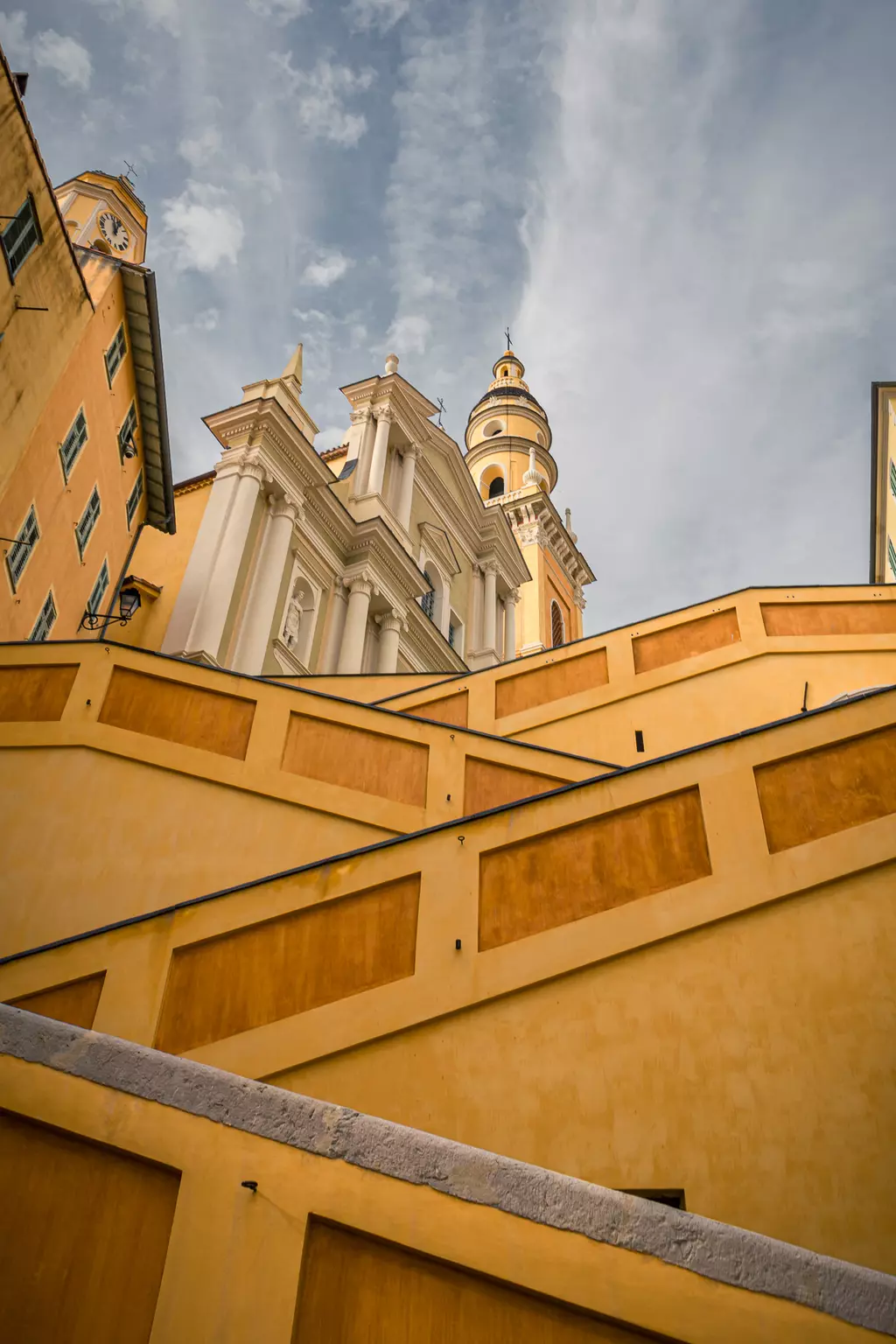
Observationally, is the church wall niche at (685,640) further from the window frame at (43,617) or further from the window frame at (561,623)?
the window frame at (561,623)

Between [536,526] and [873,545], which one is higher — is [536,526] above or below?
above

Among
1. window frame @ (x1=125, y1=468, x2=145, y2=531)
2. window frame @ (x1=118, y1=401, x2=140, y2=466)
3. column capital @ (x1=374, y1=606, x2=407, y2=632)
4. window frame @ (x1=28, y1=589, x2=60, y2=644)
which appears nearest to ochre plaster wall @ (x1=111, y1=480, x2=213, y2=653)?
window frame @ (x1=125, y1=468, x2=145, y2=531)

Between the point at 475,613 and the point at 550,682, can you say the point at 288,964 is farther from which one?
the point at 475,613

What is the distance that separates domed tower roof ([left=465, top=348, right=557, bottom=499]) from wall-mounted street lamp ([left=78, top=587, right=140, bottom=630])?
31519 millimetres

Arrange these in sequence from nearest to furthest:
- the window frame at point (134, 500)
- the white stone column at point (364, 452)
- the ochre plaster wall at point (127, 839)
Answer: the ochre plaster wall at point (127, 839) < the window frame at point (134, 500) < the white stone column at point (364, 452)

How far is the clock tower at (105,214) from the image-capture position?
1055 inches

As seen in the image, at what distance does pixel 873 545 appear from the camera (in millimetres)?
28125

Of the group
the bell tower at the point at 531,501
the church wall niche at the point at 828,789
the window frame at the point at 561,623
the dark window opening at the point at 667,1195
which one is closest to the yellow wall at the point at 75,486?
the church wall niche at the point at 828,789

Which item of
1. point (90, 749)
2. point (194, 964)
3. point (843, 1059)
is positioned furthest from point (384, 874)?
point (90, 749)

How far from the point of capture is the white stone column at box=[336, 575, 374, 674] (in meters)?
24.2

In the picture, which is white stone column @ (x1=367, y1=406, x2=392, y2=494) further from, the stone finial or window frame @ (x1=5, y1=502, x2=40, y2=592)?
window frame @ (x1=5, y1=502, x2=40, y2=592)

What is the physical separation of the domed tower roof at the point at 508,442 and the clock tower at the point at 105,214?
921 inches

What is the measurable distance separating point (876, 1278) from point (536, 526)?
146ft

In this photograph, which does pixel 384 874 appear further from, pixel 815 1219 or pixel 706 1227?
pixel 706 1227
